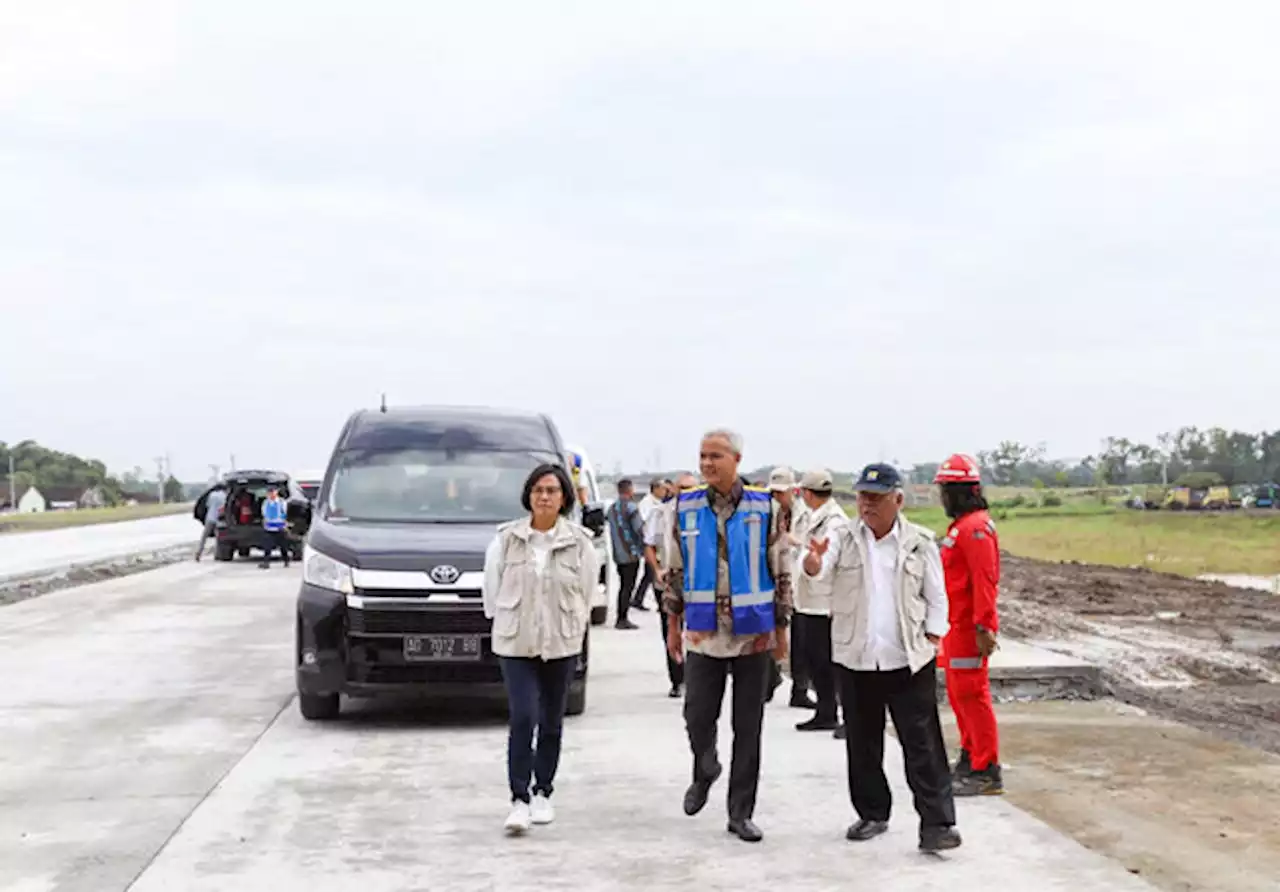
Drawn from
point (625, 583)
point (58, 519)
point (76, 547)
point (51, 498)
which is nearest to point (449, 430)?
point (625, 583)

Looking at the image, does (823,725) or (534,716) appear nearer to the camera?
(534,716)

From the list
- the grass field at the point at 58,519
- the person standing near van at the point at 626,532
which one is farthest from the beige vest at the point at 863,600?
the grass field at the point at 58,519

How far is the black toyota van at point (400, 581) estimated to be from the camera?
386 inches

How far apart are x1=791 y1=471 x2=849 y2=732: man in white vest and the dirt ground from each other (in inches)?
35.4

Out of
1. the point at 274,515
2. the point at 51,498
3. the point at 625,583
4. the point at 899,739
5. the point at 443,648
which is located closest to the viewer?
the point at 899,739

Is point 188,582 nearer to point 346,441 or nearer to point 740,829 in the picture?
point 346,441

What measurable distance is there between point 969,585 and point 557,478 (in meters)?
2.13

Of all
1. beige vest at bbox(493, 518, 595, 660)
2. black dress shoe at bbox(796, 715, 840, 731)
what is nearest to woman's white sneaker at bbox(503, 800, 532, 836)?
beige vest at bbox(493, 518, 595, 660)

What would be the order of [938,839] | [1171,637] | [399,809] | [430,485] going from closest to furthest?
[938,839], [399,809], [430,485], [1171,637]

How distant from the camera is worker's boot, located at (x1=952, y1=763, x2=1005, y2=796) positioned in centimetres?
784

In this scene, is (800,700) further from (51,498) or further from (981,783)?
(51,498)

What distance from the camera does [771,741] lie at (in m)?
9.62

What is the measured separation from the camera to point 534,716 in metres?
7.22

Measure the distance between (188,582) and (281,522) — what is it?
4.91 meters
